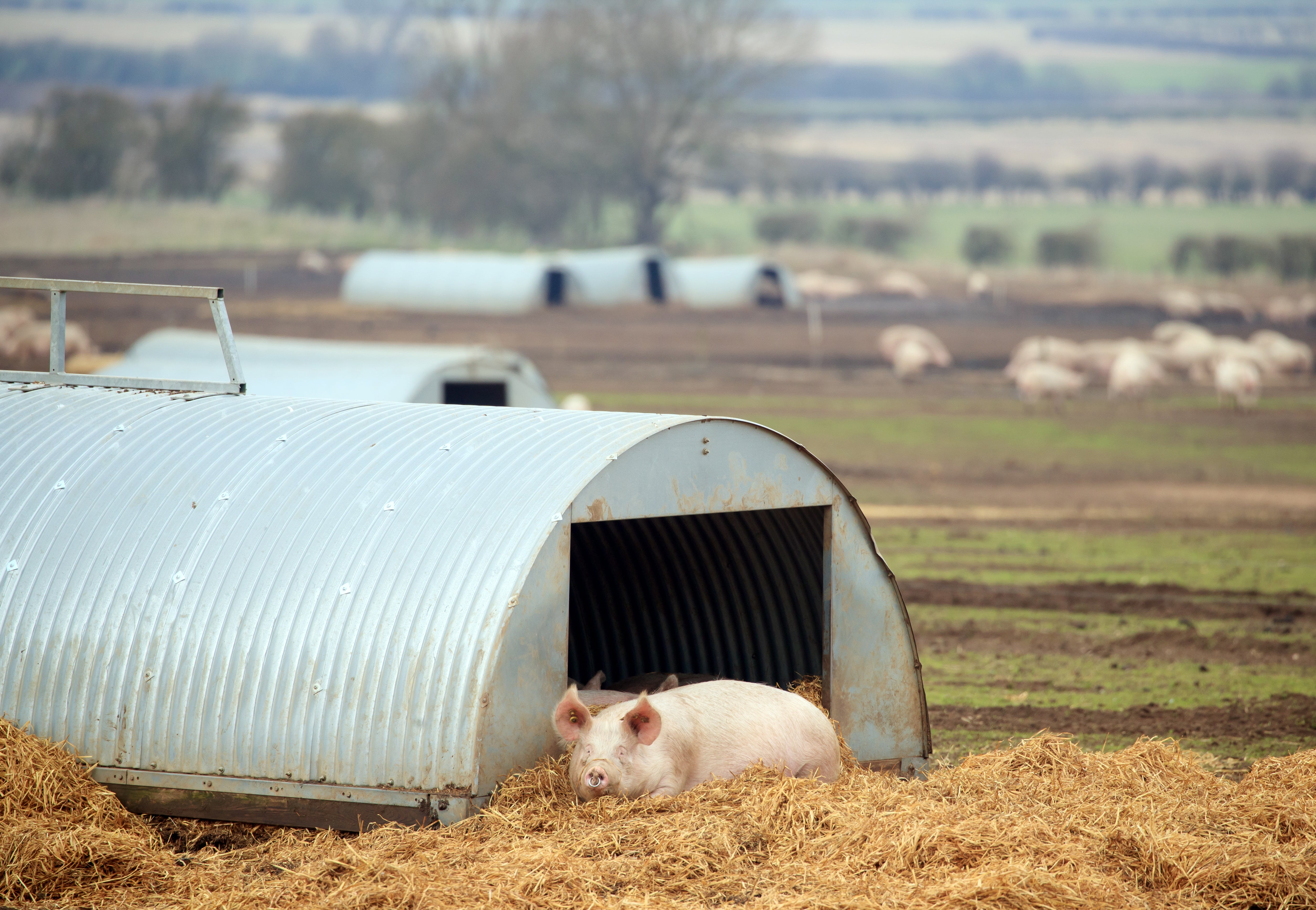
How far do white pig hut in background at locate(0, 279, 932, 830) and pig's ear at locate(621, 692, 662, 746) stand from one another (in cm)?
35

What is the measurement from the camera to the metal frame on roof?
305 inches

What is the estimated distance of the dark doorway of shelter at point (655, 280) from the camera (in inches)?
1833

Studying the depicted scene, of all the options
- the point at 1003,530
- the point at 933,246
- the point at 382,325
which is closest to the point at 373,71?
the point at 933,246

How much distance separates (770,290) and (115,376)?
130ft

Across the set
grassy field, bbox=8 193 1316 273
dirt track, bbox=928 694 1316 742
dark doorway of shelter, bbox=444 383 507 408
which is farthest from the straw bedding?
grassy field, bbox=8 193 1316 273

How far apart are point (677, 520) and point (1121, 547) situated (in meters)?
10.4

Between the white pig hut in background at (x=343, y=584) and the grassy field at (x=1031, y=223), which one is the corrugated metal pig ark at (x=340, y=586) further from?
the grassy field at (x=1031, y=223)

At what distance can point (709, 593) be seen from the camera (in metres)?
7.91

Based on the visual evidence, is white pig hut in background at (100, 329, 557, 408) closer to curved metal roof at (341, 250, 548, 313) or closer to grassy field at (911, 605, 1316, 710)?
grassy field at (911, 605, 1316, 710)

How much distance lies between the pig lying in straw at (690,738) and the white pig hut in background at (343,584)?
26 cm

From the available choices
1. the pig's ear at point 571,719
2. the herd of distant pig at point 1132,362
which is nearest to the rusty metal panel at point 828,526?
the pig's ear at point 571,719

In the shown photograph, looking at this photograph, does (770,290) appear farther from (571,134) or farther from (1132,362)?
(571,134)

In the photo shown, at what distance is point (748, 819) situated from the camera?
562 cm

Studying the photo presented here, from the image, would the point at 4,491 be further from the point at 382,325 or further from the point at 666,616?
the point at 382,325
